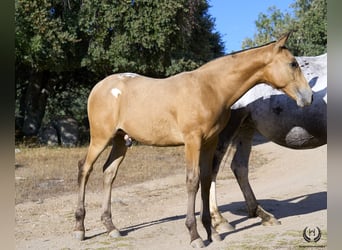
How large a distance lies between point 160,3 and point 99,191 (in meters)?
9.00

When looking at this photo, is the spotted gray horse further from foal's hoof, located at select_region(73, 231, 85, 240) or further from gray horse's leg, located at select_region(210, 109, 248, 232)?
foal's hoof, located at select_region(73, 231, 85, 240)

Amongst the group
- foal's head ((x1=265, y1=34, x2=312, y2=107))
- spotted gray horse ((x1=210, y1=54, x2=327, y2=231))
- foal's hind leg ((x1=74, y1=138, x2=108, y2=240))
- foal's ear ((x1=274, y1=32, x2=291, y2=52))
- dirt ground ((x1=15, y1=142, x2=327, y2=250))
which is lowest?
dirt ground ((x1=15, y1=142, x2=327, y2=250))

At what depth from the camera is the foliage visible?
17234 mm

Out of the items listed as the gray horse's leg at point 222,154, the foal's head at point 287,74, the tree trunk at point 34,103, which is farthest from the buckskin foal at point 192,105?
the tree trunk at point 34,103

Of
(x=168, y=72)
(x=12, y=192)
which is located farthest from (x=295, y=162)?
(x=12, y=192)

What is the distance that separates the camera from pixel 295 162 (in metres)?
12.4

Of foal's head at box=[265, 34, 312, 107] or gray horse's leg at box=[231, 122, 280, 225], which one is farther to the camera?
gray horse's leg at box=[231, 122, 280, 225]

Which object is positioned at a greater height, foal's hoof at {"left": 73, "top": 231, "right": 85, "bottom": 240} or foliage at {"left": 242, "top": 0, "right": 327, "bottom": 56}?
foliage at {"left": 242, "top": 0, "right": 327, "bottom": 56}

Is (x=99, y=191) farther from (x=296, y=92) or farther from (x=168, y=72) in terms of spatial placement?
(x=168, y=72)

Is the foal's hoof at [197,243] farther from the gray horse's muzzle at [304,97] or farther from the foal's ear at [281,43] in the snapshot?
the foal's ear at [281,43]

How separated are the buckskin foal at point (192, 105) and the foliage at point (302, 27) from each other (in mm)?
609

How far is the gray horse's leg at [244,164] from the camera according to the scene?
18.9ft

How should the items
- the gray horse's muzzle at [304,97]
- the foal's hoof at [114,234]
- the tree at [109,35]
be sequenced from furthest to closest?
the tree at [109,35]
the foal's hoof at [114,234]
the gray horse's muzzle at [304,97]

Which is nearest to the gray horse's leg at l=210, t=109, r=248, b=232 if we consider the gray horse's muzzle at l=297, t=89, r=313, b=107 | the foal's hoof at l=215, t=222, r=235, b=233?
the foal's hoof at l=215, t=222, r=235, b=233
